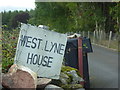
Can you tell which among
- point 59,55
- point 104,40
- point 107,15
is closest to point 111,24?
point 107,15

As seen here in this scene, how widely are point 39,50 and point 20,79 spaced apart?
2.90ft

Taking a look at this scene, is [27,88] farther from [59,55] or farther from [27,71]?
[59,55]

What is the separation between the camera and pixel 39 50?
13.5ft

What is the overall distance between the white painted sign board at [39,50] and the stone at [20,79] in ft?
1.97

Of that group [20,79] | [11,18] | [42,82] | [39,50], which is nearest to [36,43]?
[39,50]

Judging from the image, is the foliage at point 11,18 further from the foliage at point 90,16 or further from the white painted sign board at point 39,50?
the white painted sign board at point 39,50

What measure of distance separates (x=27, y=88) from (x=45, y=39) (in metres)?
1.08

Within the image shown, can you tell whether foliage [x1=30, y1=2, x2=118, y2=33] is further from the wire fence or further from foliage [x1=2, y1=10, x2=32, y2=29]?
the wire fence

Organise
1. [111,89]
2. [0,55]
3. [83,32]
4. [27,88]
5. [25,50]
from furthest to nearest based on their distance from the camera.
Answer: [83,32]
[111,89]
[0,55]
[25,50]
[27,88]

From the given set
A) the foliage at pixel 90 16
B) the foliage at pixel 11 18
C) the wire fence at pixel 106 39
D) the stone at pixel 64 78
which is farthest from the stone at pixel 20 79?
the wire fence at pixel 106 39

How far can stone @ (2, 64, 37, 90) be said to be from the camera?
332 cm

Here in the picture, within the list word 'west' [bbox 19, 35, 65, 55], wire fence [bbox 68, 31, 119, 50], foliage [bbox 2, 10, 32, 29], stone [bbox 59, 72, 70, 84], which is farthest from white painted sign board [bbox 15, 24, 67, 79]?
wire fence [bbox 68, 31, 119, 50]

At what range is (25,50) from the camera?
13.4ft

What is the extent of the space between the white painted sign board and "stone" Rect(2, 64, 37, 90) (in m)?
0.60
